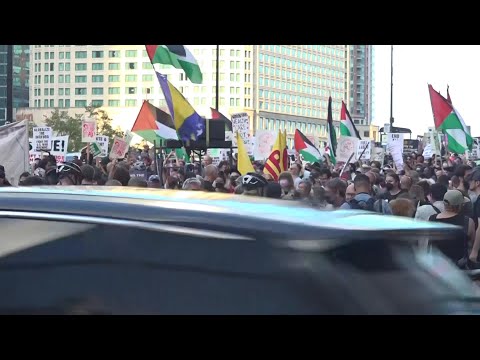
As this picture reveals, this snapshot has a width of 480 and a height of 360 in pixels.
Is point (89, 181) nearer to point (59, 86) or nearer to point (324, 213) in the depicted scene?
point (324, 213)

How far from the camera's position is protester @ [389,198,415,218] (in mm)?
7246

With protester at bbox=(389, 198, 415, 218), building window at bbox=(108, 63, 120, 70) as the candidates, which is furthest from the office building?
protester at bbox=(389, 198, 415, 218)

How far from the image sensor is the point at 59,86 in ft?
569

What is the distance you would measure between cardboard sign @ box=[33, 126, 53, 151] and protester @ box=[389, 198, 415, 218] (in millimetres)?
14697

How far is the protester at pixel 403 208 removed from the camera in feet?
23.8

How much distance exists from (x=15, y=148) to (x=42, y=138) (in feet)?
21.9

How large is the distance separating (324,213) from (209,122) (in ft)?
47.4

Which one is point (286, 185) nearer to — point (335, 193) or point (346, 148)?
point (335, 193)

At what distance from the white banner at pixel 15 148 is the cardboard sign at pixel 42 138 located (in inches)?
249

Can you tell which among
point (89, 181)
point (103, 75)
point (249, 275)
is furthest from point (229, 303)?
point (103, 75)

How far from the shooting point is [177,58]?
50.6 feet

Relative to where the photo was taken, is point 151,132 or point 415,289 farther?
point 151,132

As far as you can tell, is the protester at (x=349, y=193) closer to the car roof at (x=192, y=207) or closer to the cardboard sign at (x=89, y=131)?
the car roof at (x=192, y=207)

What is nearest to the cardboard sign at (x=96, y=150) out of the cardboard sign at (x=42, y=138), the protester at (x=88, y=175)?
the cardboard sign at (x=42, y=138)
